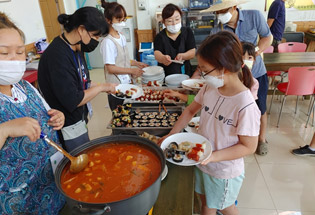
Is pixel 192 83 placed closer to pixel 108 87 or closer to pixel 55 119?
pixel 108 87

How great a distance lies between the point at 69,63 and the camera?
145 centimetres

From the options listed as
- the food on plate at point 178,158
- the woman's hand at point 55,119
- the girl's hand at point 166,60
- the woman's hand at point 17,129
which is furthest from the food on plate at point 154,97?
the woman's hand at point 17,129

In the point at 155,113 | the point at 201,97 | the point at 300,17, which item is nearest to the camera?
the point at 201,97

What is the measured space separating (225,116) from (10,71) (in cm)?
108

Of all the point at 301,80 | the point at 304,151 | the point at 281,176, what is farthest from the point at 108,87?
the point at 301,80

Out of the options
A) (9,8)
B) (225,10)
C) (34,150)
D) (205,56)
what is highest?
(9,8)

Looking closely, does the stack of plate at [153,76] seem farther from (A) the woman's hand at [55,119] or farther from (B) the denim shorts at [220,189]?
(A) the woman's hand at [55,119]

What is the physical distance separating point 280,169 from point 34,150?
102 inches

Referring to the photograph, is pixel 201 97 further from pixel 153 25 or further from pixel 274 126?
pixel 153 25

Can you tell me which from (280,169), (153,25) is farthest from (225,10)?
(153,25)

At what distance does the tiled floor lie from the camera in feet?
6.97

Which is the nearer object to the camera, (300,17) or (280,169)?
(280,169)

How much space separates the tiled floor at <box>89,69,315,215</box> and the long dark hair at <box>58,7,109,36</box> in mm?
2027

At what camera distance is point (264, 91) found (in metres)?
2.62
